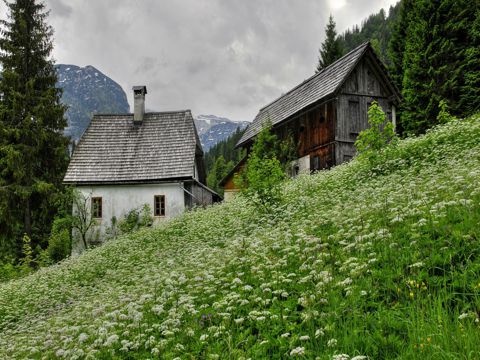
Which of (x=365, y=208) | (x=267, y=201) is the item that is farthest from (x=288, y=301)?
(x=267, y=201)

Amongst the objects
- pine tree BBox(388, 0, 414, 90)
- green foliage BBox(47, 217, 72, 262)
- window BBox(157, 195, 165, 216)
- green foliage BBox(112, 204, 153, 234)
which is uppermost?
pine tree BBox(388, 0, 414, 90)

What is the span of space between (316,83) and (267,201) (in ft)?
60.6

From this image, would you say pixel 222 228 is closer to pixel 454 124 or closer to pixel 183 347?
pixel 183 347

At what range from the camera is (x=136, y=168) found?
96.7ft

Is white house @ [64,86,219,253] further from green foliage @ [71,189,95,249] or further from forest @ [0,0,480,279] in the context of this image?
forest @ [0,0,480,279]

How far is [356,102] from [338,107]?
1.75m

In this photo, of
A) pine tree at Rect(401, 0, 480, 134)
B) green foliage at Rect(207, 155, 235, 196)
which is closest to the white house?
pine tree at Rect(401, 0, 480, 134)

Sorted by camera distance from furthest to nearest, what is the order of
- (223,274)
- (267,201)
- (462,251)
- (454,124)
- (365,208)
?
1. (454,124)
2. (267,201)
3. (365,208)
4. (223,274)
5. (462,251)

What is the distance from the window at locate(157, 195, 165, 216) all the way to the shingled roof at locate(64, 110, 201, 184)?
147 cm

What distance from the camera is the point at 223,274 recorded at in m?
7.31

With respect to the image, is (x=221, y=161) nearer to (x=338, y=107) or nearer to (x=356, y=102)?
(x=356, y=102)

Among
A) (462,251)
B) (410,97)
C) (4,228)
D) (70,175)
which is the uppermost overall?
(410,97)

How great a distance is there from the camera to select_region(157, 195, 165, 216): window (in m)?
28.4

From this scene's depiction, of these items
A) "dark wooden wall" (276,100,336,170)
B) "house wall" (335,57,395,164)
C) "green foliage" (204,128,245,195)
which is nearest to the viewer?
"house wall" (335,57,395,164)
